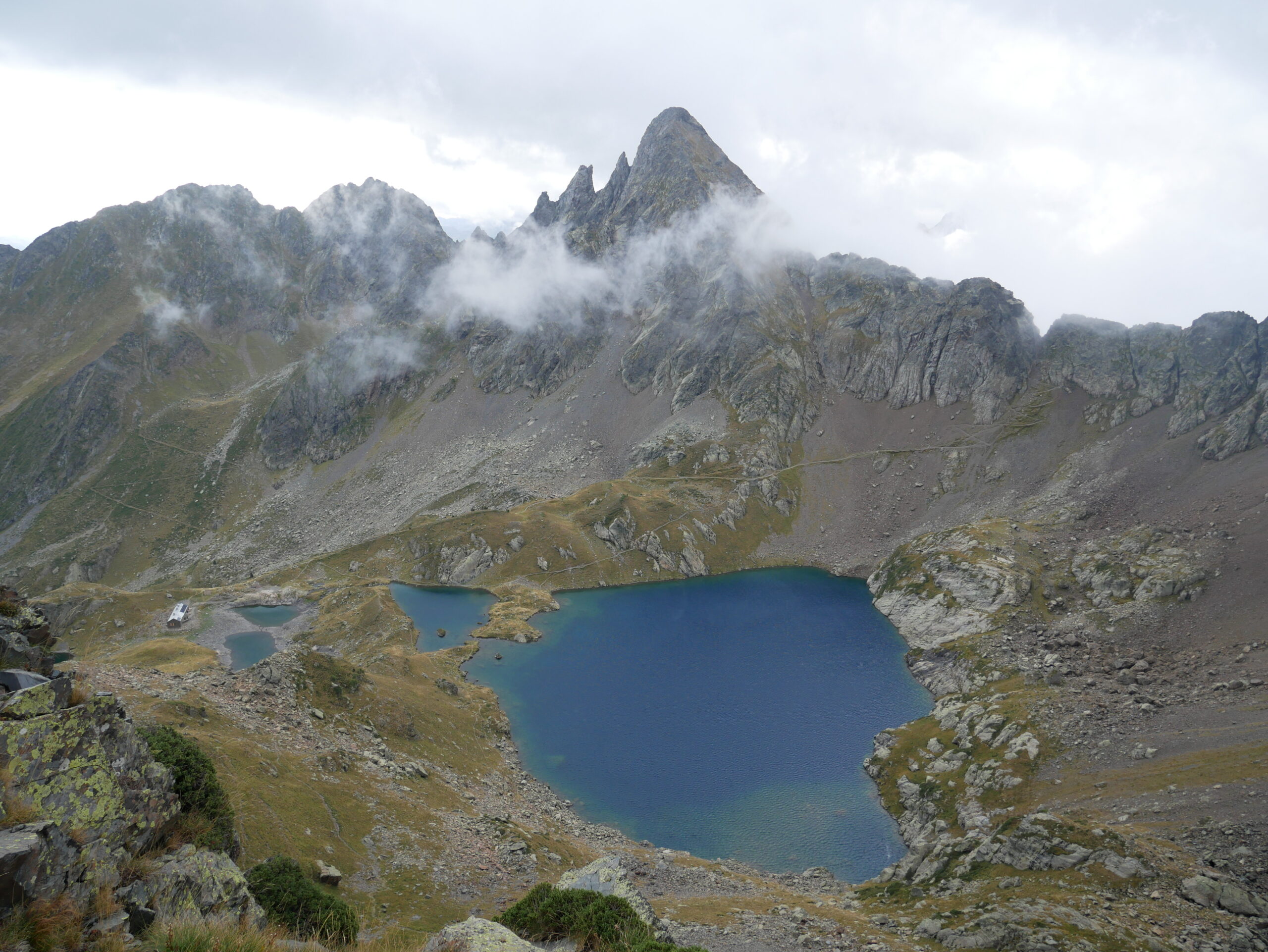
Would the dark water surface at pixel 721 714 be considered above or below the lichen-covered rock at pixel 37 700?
below

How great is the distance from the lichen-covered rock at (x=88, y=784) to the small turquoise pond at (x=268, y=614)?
10297cm

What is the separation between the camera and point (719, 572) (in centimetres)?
14225

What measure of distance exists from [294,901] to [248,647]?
290ft

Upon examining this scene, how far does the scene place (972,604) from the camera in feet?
327

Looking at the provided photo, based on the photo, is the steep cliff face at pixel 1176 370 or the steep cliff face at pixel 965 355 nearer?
the steep cliff face at pixel 1176 370

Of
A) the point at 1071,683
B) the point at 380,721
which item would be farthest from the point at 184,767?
the point at 1071,683

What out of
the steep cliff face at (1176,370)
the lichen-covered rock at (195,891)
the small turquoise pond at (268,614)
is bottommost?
the small turquoise pond at (268,614)

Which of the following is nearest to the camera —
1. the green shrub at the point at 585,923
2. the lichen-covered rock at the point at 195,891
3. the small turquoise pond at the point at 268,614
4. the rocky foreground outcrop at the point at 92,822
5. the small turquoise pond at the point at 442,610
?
the rocky foreground outcrop at the point at 92,822

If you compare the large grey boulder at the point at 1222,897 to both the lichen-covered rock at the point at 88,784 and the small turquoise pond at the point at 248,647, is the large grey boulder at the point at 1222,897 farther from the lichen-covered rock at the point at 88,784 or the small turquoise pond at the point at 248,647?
the small turquoise pond at the point at 248,647

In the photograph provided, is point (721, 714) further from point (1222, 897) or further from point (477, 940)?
point (477, 940)

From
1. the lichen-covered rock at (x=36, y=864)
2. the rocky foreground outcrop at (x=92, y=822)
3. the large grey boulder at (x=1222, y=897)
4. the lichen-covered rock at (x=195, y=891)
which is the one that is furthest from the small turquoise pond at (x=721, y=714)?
the lichen-covered rock at (x=36, y=864)

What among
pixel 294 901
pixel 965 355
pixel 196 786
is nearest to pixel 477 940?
pixel 294 901

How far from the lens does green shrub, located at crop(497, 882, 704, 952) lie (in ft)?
68.7

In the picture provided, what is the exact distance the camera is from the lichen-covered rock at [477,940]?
50.9 ft
